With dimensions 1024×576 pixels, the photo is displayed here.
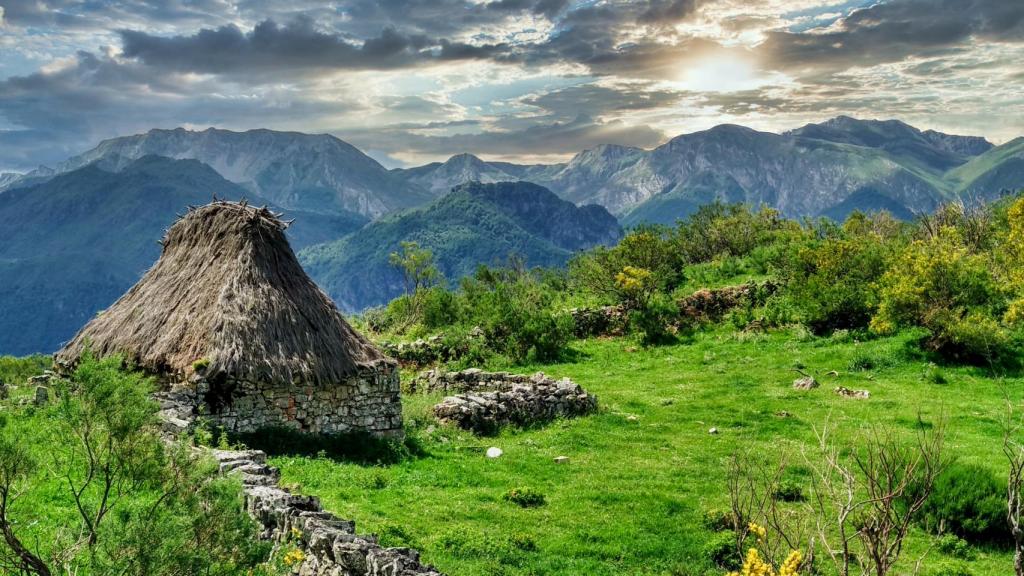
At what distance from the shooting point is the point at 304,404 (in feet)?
56.0

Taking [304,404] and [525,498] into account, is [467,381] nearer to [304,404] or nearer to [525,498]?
[304,404]

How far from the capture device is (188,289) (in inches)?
733

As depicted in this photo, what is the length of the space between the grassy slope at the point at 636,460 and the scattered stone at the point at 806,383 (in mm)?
349

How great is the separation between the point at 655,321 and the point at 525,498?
20.0 meters

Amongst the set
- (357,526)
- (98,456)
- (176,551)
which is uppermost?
(98,456)

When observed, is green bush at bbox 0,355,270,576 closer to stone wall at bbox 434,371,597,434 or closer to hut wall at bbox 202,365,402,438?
hut wall at bbox 202,365,402,438

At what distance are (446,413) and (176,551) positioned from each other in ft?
45.1

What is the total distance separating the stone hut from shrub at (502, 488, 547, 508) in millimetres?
5020

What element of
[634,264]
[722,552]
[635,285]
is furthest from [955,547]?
[634,264]

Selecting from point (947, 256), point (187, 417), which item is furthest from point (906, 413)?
point (187, 417)

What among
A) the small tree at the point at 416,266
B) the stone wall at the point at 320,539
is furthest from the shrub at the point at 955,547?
the small tree at the point at 416,266

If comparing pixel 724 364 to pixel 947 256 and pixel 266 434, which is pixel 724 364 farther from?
pixel 266 434

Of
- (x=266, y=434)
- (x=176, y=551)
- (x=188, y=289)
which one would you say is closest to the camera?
(x=176, y=551)

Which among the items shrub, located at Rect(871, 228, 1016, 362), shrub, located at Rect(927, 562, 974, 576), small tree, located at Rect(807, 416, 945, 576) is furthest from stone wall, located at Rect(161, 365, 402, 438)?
shrub, located at Rect(871, 228, 1016, 362)
